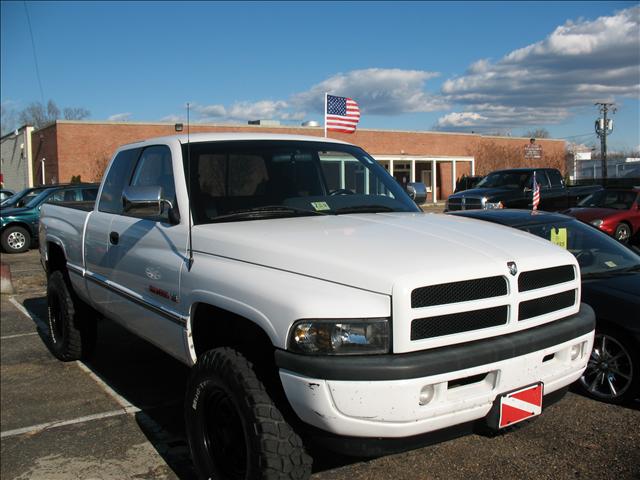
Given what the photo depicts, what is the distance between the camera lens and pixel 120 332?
23.9 ft

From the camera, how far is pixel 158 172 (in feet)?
13.8

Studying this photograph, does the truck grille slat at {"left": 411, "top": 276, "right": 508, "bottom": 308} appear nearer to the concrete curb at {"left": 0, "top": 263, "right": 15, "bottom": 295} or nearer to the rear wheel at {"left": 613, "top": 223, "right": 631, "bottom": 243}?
the concrete curb at {"left": 0, "top": 263, "right": 15, "bottom": 295}

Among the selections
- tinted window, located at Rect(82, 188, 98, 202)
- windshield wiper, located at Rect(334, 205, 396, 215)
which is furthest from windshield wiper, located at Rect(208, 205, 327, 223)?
tinted window, located at Rect(82, 188, 98, 202)

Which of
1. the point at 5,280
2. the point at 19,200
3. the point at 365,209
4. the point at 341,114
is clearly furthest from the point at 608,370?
the point at 19,200

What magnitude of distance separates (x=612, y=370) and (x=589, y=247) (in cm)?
132

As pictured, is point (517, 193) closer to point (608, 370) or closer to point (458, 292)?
point (608, 370)

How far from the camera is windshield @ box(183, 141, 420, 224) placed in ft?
12.4

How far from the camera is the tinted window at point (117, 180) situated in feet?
15.8

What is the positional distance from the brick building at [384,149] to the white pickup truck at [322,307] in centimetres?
2090

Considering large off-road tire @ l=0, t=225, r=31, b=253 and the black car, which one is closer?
the black car

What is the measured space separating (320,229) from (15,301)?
802cm

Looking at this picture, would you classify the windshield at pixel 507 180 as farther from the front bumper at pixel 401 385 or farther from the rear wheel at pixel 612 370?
the front bumper at pixel 401 385

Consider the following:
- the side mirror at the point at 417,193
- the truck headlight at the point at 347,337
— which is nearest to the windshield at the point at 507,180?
the side mirror at the point at 417,193

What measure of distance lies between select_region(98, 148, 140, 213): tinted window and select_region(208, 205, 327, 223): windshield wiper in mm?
1428
